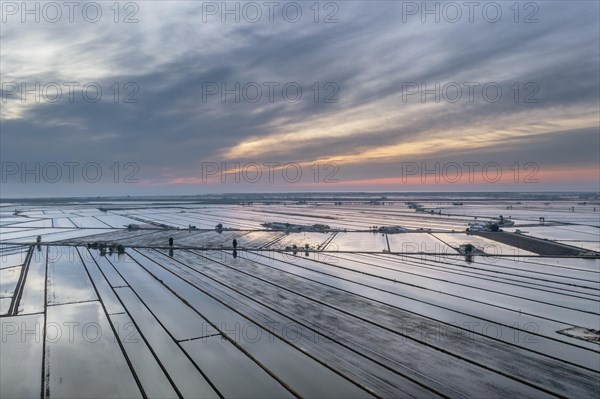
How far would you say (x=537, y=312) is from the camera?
59.3 feet

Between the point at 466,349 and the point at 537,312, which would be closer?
the point at 466,349

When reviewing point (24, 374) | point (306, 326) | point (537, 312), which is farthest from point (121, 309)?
point (537, 312)

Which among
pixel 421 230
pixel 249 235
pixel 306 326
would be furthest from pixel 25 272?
pixel 421 230

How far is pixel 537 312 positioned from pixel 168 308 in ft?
53.4

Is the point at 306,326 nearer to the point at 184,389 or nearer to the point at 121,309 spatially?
the point at 184,389

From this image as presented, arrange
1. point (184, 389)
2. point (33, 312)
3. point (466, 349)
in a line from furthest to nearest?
point (33, 312) → point (466, 349) → point (184, 389)

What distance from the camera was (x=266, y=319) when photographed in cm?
1634

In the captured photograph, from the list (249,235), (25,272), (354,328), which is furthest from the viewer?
(249,235)

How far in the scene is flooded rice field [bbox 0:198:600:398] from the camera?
11047 millimetres

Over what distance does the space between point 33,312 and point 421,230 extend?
151 ft

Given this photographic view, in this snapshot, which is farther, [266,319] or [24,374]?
[266,319]

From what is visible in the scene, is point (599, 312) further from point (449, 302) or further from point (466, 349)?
point (466, 349)

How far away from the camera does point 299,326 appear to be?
1552cm

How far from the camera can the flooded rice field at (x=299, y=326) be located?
11.0m
